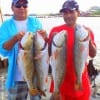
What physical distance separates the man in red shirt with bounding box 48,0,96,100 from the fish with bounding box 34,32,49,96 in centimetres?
14

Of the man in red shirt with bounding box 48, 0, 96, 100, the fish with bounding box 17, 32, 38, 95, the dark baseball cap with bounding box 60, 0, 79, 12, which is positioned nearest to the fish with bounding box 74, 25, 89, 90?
the man in red shirt with bounding box 48, 0, 96, 100

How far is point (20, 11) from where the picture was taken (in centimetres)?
551

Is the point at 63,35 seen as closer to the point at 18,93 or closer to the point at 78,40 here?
the point at 78,40

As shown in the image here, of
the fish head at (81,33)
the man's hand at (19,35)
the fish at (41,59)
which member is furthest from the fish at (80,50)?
the man's hand at (19,35)

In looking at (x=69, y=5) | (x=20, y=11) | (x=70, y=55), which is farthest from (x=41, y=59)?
(x=69, y=5)

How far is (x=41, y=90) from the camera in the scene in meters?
5.36

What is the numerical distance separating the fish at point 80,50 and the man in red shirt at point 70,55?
0.11 meters

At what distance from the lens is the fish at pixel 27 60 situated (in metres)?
5.16

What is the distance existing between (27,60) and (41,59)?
22 centimetres

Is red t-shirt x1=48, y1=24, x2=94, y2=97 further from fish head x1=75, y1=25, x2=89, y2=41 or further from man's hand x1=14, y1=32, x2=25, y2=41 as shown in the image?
man's hand x1=14, y1=32, x2=25, y2=41

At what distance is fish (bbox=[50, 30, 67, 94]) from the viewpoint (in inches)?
200

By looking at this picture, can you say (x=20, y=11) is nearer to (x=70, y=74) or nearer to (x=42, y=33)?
(x=42, y=33)

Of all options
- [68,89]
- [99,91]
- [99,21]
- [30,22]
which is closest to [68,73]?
[68,89]

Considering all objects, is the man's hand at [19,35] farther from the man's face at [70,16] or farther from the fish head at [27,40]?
the man's face at [70,16]
